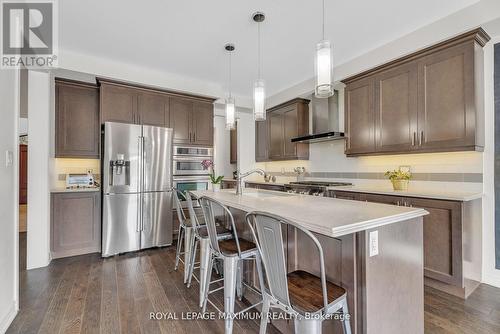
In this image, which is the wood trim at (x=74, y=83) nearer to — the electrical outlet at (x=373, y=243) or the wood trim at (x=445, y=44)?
the wood trim at (x=445, y=44)

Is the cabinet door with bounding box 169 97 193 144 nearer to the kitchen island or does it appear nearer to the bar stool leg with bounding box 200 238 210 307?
the bar stool leg with bounding box 200 238 210 307

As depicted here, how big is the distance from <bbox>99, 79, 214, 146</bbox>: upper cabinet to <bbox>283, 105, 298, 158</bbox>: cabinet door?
4.89 feet

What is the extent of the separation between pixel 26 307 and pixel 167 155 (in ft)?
7.59

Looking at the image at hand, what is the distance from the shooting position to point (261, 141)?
5.74 meters

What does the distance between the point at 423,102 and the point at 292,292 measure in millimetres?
2647

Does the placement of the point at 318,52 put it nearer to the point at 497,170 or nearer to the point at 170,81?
the point at 497,170

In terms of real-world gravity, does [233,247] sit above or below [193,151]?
below

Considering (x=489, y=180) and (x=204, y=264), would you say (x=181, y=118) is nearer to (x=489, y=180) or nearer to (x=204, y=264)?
(x=204, y=264)

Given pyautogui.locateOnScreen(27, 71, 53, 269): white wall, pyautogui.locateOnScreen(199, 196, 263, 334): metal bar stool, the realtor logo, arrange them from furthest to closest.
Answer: pyautogui.locateOnScreen(27, 71, 53, 269): white wall, the realtor logo, pyautogui.locateOnScreen(199, 196, 263, 334): metal bar stool

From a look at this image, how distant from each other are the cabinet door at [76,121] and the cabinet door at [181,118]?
112 cm

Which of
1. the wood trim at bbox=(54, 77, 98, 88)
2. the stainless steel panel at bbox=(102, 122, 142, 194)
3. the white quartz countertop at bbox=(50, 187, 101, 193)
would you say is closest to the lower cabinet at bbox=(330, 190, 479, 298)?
the stainless steel panel at bbox=(102, 122, 142, 194)

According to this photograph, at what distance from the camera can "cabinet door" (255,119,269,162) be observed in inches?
220

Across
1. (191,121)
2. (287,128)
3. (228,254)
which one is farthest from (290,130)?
(228,254)

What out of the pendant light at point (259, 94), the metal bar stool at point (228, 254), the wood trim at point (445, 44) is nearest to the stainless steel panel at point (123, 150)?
the pendant light at point (259, 94)
